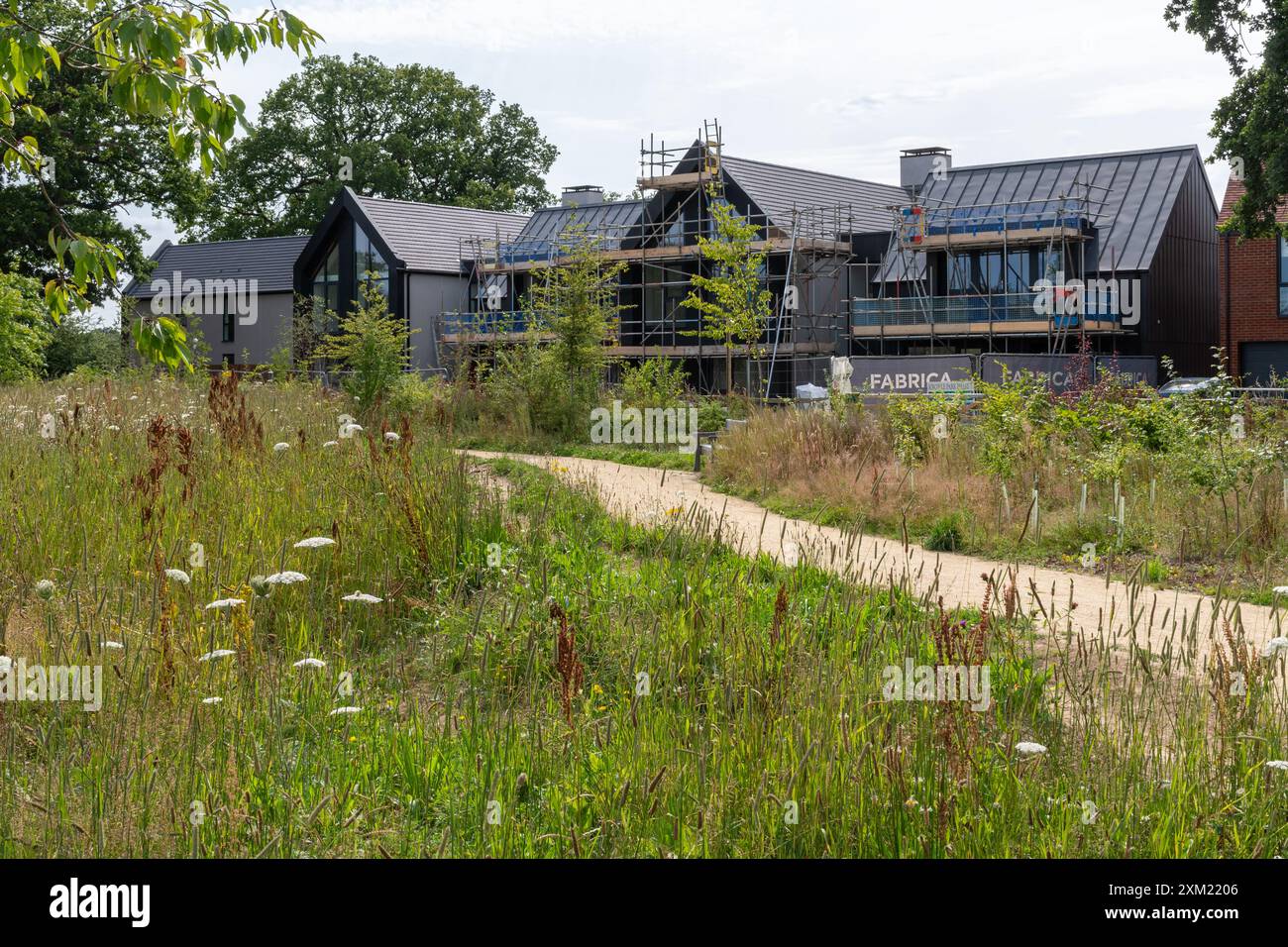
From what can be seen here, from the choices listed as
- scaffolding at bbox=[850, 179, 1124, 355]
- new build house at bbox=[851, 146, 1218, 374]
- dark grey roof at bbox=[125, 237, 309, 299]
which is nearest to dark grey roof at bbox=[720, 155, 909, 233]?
scaffolding at bbox=[850, 179, 1124, 355]

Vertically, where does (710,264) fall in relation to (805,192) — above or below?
below

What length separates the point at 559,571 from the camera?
7594 mm

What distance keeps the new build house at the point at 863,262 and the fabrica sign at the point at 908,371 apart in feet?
9.12

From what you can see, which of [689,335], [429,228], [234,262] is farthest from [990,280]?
[234,262]

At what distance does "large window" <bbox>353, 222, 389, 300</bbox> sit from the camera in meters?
46.1

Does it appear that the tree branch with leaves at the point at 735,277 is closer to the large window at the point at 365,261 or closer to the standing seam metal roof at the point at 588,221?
the standing seam metal roof at the point at 588,221

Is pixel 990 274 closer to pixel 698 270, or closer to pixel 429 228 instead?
pixel 698 270

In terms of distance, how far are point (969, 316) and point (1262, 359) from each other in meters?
7.96

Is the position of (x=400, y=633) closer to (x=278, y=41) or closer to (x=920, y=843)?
(x=278, y=41)


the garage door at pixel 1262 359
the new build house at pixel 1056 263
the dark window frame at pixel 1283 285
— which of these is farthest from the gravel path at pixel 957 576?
the dark window frame at pixel 1283 285

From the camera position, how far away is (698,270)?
4034cm

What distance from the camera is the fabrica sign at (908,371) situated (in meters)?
28.2

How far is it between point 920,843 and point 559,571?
4.21m
